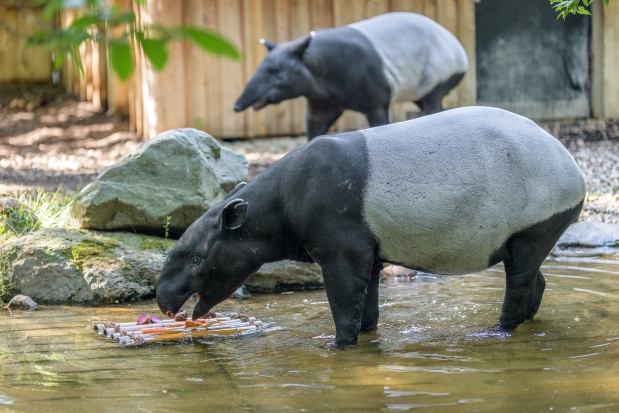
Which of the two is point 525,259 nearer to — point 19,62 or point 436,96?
point 436,96

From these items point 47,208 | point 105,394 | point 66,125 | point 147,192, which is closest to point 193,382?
point 105,394

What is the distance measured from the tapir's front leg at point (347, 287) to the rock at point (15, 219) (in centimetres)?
303

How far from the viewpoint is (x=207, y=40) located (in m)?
1.57

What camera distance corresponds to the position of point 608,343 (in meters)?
4.73

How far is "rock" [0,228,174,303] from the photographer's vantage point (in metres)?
6.27

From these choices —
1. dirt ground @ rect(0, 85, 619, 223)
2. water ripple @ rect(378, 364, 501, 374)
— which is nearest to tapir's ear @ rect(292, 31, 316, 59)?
dirt ground @ rect(0, 85, 619, 223)

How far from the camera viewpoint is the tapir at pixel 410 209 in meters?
4.82

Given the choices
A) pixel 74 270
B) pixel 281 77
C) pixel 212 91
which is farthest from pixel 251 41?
pixel 74 270

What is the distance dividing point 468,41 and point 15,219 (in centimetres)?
772

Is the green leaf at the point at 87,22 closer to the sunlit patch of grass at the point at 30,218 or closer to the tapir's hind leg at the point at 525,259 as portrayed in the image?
the tapir's hind leg at the point at 525,259

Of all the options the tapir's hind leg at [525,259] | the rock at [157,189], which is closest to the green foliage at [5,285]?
the rock at [157,189]

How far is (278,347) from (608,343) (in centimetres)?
177

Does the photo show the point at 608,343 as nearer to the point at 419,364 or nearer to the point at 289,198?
the point at 419,364

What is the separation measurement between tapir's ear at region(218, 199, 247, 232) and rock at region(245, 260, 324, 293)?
1610mm
